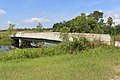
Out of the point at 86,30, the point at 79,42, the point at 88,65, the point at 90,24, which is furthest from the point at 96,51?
the point at 90,24

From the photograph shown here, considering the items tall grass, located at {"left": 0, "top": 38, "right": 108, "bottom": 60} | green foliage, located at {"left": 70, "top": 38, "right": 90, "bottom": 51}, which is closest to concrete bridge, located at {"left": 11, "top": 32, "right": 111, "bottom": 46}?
tall grass, located at {"left": 0, "top": 38, "right": 108, "bottom": 60}

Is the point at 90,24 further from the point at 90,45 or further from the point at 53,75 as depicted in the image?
the point at 53,75

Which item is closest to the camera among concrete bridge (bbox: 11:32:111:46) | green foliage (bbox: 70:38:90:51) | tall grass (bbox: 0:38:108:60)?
tall grass (bbox: 0:38:108:60)

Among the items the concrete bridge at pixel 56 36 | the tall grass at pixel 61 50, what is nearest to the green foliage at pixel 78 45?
the tall grass at pixel 61 50

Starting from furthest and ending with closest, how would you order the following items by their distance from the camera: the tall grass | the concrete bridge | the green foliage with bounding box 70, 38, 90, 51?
the concrete bridge → the green foliage with bounding box 70, 38, 90, 51 → the tall grass

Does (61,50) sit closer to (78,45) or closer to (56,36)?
(78,45)

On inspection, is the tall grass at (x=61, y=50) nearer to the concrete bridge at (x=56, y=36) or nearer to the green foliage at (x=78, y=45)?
the green foliage at (x=78, y=45)

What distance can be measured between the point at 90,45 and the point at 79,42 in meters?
1.36

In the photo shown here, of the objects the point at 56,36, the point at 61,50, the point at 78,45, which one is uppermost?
the point at 56,36

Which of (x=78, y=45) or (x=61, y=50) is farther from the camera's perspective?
(x=61, y=50)

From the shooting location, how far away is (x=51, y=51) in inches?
776

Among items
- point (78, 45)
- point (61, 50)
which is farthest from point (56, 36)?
point (78, 45)

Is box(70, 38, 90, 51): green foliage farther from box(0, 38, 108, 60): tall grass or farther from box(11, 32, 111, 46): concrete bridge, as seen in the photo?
box(11, 32, 111, 46): concrete bridge

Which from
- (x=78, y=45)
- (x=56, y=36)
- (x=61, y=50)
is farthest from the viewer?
(x=56, y=36)
